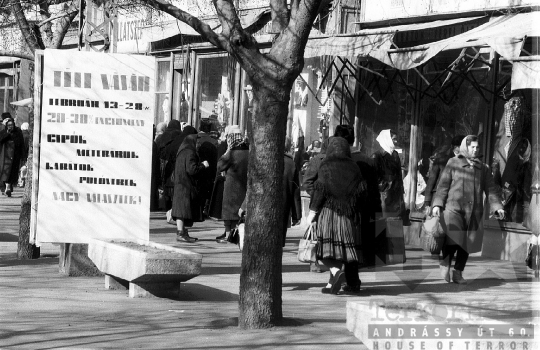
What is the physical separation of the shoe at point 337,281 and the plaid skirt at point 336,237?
226mm

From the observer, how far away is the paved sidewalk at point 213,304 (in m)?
7.96

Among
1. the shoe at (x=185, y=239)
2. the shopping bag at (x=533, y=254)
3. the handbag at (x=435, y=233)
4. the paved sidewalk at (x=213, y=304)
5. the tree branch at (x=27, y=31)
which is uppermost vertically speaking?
the tree branch at (x=27, y=31)

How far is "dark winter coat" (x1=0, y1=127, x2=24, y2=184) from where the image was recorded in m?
25.4

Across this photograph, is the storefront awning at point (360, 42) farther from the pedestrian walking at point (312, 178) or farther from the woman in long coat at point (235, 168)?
the pedestrian walking at point (312, 178)

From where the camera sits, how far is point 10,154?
25.4m

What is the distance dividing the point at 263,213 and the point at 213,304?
79.3 inches

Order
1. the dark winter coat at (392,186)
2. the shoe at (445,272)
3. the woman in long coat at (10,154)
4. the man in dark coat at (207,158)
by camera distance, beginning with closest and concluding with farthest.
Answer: the shoe at (445,272) → the dark winter coat at (392,186) → the man in dark coat at (207,158) → the woman in long coat at (10,154)

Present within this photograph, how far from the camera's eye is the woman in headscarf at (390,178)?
15445 mm

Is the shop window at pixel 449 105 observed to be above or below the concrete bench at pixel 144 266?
above

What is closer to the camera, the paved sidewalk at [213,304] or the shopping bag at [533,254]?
the paved sidewalk at [213,304]

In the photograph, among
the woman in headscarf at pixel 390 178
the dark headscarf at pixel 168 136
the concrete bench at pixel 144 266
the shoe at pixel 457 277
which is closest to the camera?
the concrete bench at pixel 144 266

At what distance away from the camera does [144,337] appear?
8.10 m

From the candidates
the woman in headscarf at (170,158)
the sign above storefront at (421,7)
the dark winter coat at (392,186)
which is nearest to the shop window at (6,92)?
the woman in headscarf at (170,158)

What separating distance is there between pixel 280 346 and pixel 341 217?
10.8ft
